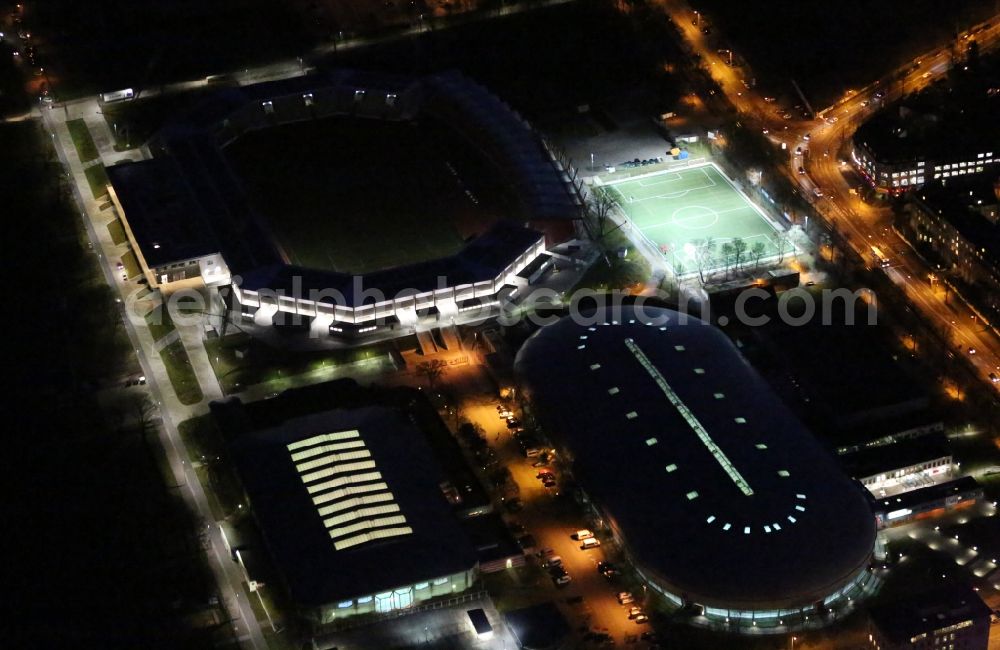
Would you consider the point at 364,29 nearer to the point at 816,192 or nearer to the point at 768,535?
the point at 816,192

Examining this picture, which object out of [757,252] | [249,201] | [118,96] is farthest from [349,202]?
[757,252]

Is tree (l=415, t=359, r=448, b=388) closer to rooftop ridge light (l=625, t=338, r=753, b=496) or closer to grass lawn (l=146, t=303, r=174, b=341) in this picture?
rooftop ridge light (l=625, t=338, r=753, b=496)

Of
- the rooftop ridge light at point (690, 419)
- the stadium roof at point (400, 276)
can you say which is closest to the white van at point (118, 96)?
the stadium roof at point (400, 276)

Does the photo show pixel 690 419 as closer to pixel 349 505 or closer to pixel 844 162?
pixel 349 505

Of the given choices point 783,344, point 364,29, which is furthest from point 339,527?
point 364,29

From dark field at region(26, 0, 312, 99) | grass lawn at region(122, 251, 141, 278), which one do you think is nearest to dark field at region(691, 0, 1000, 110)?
dark field at region(26, 0, 312, 99)

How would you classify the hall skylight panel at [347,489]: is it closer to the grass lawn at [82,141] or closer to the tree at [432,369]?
the tree at [432,369]
